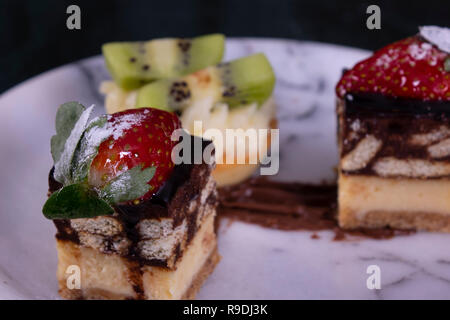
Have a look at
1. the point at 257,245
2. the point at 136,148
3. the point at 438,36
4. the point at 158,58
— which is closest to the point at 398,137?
the point at 438,36

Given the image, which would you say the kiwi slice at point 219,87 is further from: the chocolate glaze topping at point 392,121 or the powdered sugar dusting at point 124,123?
the powdered sugar dusting at point 124,123

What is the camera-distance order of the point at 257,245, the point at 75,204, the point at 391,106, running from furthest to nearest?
the point at 257,245 < the point at 391,106 < the point at 75,204

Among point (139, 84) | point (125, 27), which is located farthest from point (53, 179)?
point (125, 27)

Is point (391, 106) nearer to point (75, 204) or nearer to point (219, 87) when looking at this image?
point (219, 87)

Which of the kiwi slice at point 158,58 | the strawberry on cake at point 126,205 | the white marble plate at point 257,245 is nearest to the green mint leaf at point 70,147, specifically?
the strawberry on cake at point 126,205

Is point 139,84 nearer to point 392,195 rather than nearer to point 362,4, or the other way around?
point 392,195

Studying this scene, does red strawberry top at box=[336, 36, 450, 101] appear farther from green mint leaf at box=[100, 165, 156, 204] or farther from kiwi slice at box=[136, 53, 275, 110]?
green mint leaf at box=[100, 165, 156, 204]
